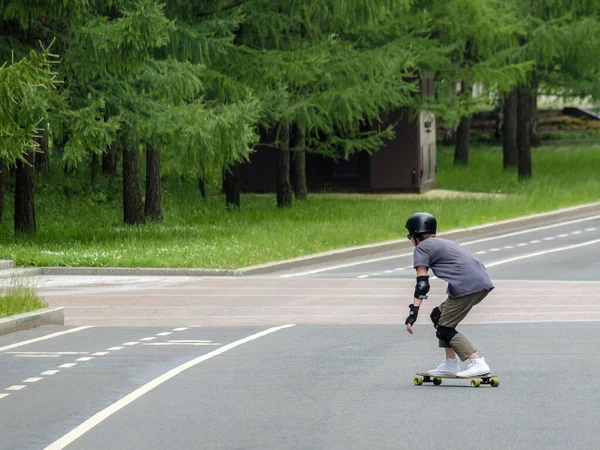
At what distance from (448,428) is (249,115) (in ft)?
66.7

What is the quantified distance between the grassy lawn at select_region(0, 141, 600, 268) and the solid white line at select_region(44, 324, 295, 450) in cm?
1039

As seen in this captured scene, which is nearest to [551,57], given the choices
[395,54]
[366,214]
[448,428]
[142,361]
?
[395,54]

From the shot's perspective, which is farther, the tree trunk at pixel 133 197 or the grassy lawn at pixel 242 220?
the tree trunk at pixel 133 197

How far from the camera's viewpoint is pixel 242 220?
35.1 meters

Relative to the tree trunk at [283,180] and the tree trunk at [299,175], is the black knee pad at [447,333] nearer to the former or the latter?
the tree trunk at [283,180]

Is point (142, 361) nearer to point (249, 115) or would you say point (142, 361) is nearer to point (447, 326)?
point (447, 326)

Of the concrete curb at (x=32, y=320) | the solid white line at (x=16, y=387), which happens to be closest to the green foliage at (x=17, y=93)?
the concrete curb at (x=32, y=320)

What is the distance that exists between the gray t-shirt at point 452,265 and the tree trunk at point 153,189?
922 inches

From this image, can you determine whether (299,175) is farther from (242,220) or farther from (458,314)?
(458,314)

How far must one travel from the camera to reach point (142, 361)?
1363 cm

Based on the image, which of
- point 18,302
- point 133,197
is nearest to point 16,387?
point 18,302

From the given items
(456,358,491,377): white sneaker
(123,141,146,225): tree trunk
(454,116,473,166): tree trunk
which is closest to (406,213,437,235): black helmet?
(456,358,491,377): white sneaker

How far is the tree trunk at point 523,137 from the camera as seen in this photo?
161 feet

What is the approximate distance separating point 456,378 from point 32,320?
700 centimetres
